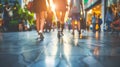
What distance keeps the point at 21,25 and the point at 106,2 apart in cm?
845

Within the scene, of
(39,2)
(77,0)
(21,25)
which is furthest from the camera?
(21,25)

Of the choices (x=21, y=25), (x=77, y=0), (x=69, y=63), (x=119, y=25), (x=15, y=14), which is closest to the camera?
(x=69, y=63)

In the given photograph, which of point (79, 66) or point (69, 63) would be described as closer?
point (79, 66)

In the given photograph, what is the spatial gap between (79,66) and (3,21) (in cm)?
2845

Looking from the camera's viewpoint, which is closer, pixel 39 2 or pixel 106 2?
pixel 39 2

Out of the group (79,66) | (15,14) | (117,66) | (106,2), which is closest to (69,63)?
(79,66)

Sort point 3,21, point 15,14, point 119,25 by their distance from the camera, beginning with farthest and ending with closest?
point 15,14, point 3,21, point 119,25

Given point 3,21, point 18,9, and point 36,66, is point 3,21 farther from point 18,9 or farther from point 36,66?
point 36,66

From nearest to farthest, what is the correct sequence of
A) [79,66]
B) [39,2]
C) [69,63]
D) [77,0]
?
[79,66] → [69,63] → [39,2] → [77,0]

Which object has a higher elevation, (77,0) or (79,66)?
(77,0)

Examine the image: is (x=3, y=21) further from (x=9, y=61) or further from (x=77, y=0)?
(x=9, y=61)

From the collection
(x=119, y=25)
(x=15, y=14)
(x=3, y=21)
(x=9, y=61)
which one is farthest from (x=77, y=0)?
(x=15, y=14)

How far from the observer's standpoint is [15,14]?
1505 inches

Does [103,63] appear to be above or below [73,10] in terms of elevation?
below
